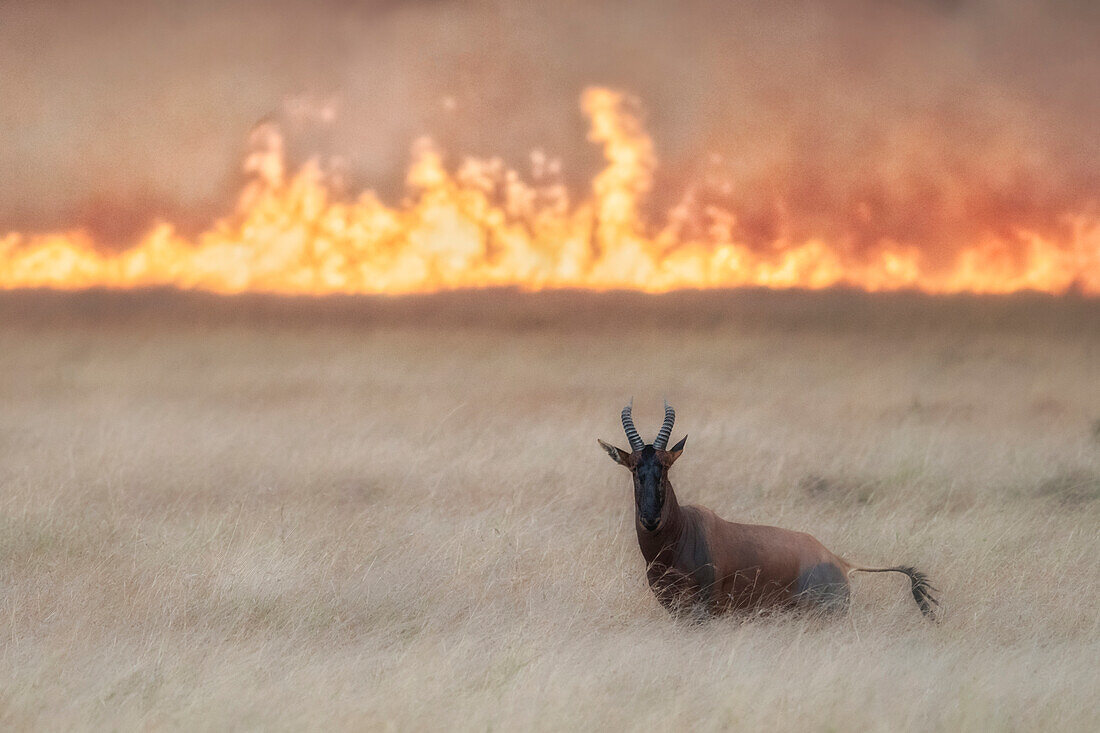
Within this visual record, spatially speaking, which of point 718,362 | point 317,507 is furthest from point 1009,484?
point 718,362

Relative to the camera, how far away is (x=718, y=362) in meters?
27.0

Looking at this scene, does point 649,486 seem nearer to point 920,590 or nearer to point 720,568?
point 720,568

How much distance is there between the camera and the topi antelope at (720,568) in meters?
8.88

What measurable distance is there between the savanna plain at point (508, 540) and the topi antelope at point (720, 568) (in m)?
0.28

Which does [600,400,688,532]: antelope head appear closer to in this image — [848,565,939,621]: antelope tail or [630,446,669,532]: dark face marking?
[630,446,669,532]: dark face marking

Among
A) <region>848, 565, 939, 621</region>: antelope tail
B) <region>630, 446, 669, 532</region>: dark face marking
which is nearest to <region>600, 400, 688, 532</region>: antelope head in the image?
<region>630, 446, 669, 532</region>: dark face marking

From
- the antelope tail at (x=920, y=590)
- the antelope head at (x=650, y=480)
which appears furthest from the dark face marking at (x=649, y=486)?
the antelope tail at (x=920, y=590)

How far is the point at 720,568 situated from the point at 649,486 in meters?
0.91

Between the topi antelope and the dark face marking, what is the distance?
1 cm

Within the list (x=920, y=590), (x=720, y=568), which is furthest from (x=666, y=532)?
(x=920, y=590)

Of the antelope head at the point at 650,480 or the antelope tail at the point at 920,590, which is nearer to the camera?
the antelope head at the point at 650,480

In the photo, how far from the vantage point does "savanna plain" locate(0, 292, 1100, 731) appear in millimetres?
6965

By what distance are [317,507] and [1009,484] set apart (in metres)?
8.09

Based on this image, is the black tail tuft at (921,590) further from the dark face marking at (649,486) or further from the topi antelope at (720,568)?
the dark face marking at (649,486)
